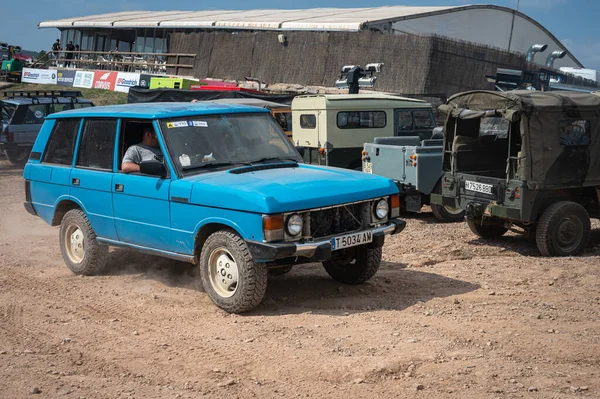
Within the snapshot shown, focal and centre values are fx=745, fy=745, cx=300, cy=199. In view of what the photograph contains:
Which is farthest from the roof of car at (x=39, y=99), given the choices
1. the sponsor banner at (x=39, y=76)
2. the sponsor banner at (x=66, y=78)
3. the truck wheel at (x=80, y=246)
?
the sponsor banner at (x=39, y=76)

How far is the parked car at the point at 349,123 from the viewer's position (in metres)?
14.9

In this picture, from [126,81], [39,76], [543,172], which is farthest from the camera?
[39,76]

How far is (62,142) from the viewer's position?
867 centimetres

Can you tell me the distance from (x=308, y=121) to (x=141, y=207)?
324 inches

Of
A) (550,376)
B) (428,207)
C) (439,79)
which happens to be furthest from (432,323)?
(439,79)

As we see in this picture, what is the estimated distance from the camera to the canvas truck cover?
9336mm

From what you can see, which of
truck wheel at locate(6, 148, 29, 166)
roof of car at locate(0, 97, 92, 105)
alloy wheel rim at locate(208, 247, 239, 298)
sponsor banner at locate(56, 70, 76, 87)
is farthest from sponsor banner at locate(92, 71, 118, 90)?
alloy wheel rim at locate(208, 247, 239, 298)

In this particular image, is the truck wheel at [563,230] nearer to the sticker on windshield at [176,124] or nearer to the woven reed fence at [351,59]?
the sticker on windshield at [176,124]

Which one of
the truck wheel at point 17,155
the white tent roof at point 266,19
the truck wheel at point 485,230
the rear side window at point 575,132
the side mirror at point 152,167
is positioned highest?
the white tent roof at point 266,19

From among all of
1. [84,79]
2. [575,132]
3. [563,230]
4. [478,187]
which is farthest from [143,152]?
[84,79]

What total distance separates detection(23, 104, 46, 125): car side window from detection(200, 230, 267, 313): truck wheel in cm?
1552

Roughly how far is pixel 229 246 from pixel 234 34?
28.2 meters

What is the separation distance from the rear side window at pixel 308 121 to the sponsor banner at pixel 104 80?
71.9 feet

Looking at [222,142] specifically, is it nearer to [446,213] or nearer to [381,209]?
[381,209]
